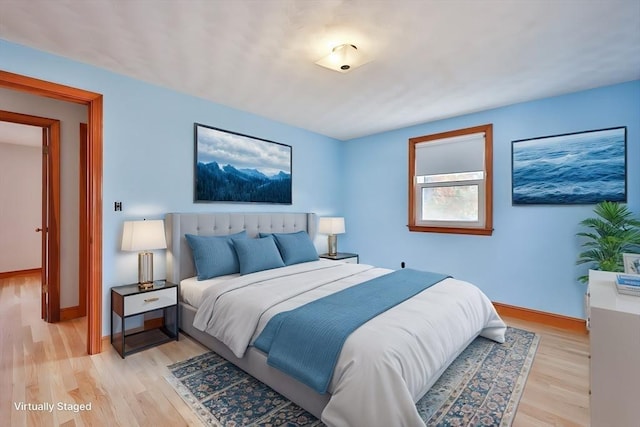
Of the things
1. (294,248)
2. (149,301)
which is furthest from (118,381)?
(294,248)

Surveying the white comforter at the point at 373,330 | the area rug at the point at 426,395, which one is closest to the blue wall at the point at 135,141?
the white comforter at the point at 373,330

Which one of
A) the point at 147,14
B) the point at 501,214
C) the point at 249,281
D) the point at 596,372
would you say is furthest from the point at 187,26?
the point at 501,214

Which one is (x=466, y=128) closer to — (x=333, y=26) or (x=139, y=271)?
(x=333, y=26)

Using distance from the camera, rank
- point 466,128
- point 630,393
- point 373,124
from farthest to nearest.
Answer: point 373,124 → point 466,128 → point 630,393

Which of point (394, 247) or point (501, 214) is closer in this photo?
point (501, 214)

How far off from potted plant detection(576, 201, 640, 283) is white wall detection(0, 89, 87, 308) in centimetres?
551

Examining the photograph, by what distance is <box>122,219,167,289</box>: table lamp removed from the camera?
261cm

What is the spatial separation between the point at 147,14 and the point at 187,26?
24cm

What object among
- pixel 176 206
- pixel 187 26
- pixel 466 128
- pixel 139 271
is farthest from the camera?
pixel 466 128

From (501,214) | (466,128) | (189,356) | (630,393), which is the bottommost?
(189,356)

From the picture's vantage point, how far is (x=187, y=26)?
2.01m

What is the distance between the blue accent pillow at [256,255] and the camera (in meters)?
3.03

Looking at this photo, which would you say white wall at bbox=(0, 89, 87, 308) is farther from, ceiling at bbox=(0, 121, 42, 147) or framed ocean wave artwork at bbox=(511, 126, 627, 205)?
framed ocean wave artwork at bbox=(511, 126, 627, 205)

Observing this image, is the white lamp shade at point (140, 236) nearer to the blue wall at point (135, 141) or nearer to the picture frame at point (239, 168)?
the blue wall at point (135, 141)
